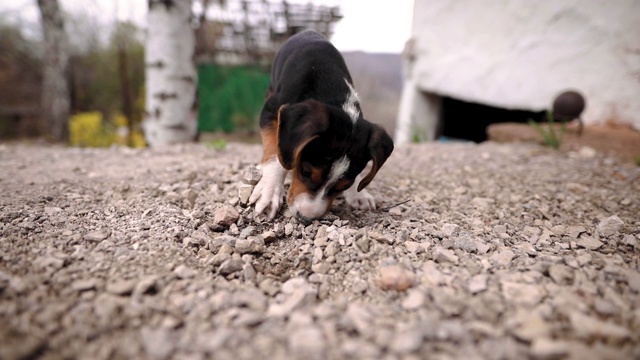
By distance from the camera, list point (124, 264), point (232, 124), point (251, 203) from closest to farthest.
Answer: point (124, 264)
point (251, 203)
point (232, 124)

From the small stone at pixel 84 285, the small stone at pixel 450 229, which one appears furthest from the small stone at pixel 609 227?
the small stone at pixel 84 285

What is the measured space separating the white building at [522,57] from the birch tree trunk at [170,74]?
4736 mm

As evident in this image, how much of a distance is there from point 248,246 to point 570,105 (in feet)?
16.8

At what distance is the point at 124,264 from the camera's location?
6.51ft

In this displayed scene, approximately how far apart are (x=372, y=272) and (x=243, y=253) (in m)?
0.73

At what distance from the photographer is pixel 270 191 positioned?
274cm

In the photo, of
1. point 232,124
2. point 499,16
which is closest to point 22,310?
point 499,16

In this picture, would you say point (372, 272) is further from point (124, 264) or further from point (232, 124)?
point (232, 124)

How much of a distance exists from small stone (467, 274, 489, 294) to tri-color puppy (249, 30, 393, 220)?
0.91 meters

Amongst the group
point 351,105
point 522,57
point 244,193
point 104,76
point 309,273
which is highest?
point 522,57

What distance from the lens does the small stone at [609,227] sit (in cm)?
261

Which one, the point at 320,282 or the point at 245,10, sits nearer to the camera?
the point at 320,282

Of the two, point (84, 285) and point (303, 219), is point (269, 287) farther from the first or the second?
point (84, 285)

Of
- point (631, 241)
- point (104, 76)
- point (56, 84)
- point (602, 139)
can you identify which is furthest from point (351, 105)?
point (104, 76)
